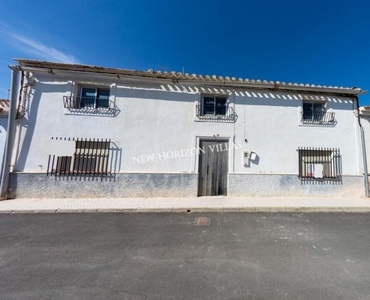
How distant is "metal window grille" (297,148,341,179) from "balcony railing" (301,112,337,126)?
1159mm

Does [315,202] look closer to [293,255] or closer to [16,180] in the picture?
[293,255]

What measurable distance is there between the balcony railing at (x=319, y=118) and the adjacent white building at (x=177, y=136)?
0.04m

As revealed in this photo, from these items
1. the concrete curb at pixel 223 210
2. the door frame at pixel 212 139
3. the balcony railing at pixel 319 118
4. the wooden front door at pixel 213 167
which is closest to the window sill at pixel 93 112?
the door frame at pixel 212 139

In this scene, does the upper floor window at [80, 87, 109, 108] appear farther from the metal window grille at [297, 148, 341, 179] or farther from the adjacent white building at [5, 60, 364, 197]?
the metal window grille at [297, 148, 341, 179]

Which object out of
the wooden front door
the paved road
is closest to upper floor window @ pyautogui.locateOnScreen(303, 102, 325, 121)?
the wooden front door

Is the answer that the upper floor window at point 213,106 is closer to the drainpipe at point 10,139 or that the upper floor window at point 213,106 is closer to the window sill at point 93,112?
the window sill at point 93,112

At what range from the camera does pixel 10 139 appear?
6.34 m

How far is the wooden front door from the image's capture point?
727 centimetres

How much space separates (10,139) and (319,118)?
41.1 feet

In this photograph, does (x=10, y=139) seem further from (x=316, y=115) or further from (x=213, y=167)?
(x=316, y=115)

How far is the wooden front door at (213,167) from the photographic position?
7273 millimetres

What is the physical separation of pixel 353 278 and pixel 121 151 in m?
6.88

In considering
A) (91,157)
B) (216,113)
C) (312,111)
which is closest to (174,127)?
(216,113)

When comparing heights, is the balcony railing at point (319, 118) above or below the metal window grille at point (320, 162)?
above
